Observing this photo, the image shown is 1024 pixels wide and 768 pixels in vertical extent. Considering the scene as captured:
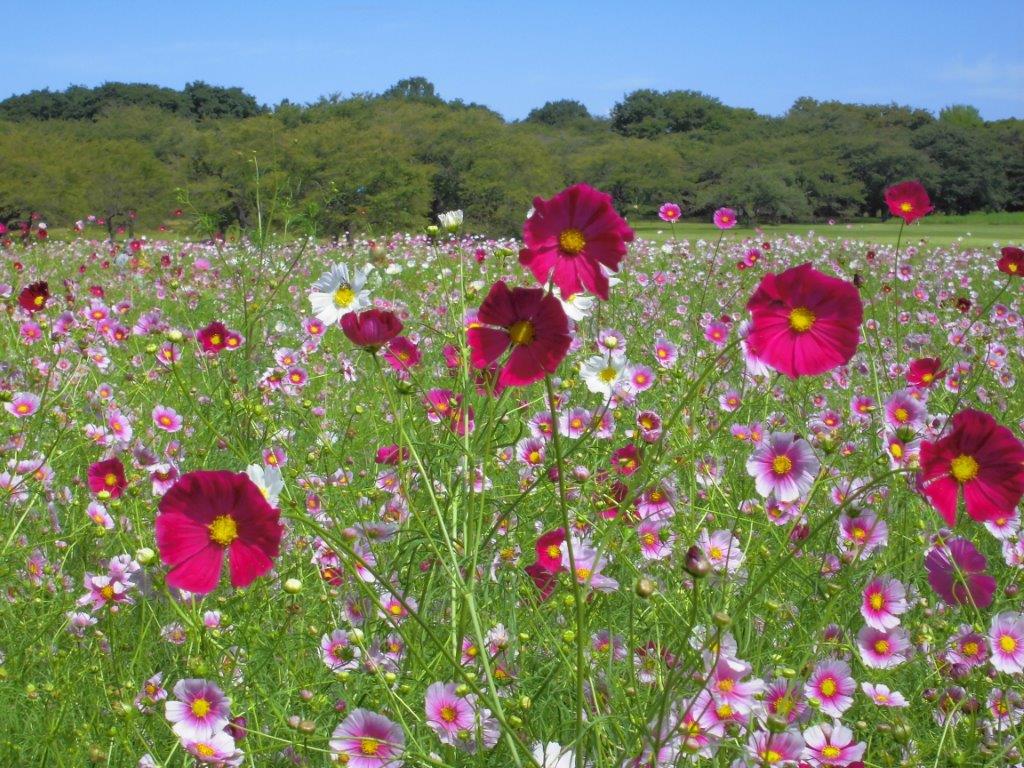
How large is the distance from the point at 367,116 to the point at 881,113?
2478 cm

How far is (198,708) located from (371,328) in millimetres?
490

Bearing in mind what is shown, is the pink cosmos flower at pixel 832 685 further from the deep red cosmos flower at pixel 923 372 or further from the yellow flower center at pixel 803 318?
the deep red cosmos flower at pixel 923 372

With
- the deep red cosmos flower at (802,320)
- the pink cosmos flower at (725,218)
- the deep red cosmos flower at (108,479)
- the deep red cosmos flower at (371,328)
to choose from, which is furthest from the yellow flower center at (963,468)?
the pink cosmos flower at (725,218)

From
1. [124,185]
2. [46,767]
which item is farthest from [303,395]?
[124,185]

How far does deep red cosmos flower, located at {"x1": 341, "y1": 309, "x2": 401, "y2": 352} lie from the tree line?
23.1 feet

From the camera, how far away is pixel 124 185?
20031mm

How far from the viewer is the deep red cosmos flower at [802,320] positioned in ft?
3.19

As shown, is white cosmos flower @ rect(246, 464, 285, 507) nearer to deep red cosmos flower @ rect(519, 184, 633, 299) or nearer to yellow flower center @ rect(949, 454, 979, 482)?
deep red cosmos flower @ rect(519, 184, 633, 299)

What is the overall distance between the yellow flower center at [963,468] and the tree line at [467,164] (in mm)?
7362

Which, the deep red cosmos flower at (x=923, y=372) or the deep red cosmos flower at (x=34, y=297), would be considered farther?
the deep red cosmos flower at (x=34, y=297)

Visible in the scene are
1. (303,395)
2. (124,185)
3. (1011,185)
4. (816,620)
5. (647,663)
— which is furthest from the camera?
(1011,185)

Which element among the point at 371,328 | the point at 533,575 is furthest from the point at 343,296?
the point at 533,575

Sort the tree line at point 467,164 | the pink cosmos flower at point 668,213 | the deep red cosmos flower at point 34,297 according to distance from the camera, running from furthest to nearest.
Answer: the tree line at point 467,164 < the pink cosmos flower at point 668,213 < the deep red cosmos flower at point 34,297

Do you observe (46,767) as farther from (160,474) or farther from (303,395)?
(303,395)
